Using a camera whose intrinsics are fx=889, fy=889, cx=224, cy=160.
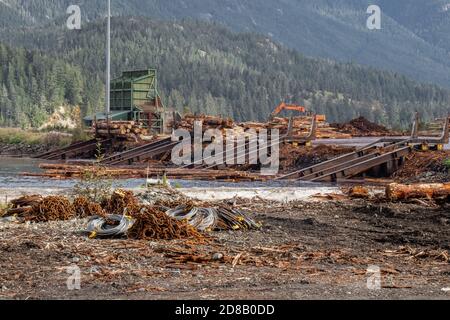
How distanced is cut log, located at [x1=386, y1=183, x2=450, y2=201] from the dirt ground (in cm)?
312

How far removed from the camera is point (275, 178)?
1161 inches

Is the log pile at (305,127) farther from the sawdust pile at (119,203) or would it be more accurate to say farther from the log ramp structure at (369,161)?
the sawdust pile at (119,203)

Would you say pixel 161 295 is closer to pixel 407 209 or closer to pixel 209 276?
pixel 209 276

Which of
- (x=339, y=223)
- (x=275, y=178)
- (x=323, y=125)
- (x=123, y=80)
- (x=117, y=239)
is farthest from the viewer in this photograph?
(x=123, y=80)

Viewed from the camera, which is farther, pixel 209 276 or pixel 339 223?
pixel 339 223

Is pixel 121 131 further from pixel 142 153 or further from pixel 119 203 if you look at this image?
pixel 119 203

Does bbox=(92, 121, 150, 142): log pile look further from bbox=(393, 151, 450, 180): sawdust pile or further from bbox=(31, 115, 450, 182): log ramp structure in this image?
bbox=(393, 151, 450, 180): sawdust pile

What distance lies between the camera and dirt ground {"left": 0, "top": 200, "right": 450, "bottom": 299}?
387 inches

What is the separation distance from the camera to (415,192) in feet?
67.2

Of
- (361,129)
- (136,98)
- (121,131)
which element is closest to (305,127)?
(361,129)
